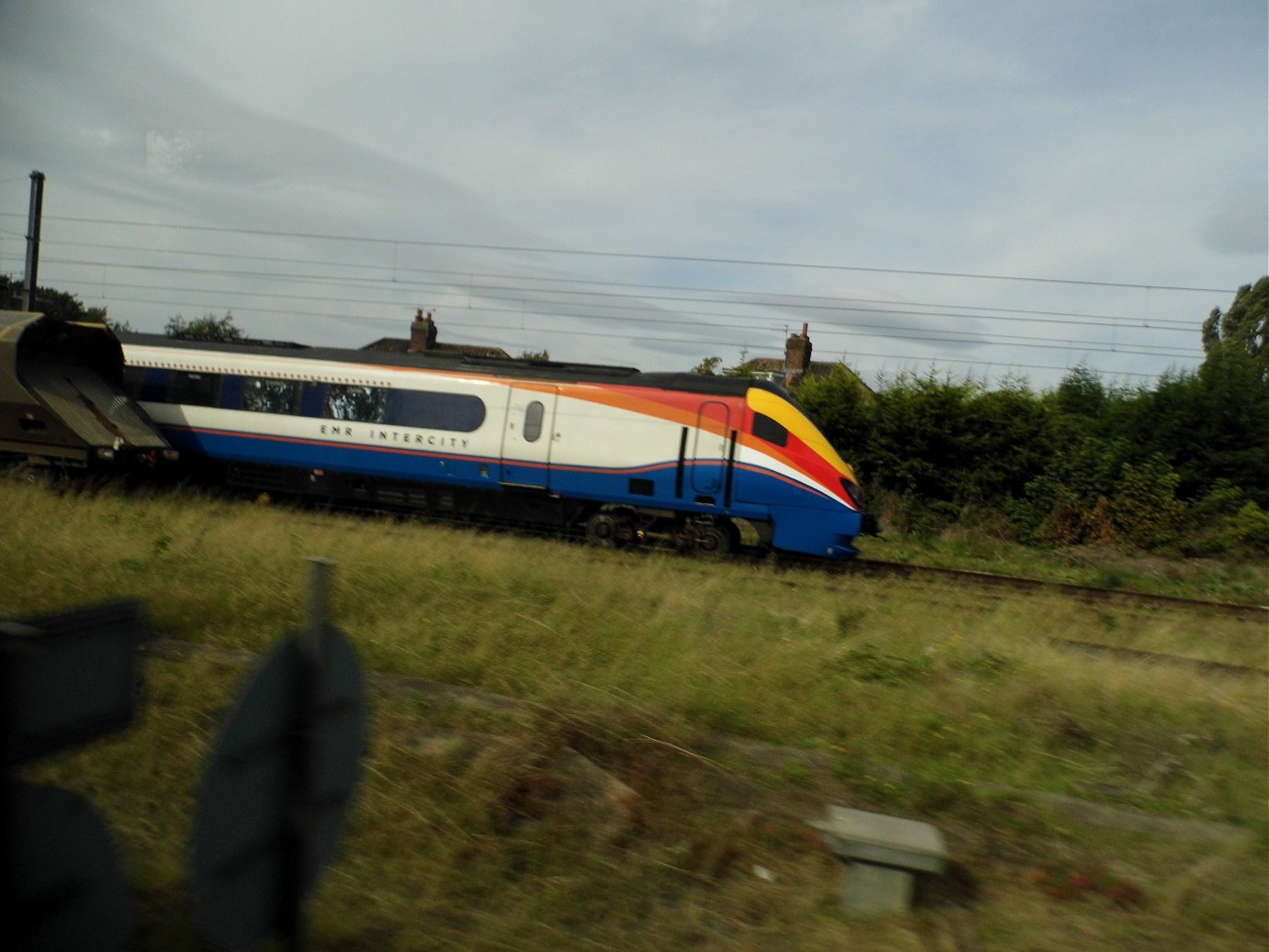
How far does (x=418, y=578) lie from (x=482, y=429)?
A: 6351 mm

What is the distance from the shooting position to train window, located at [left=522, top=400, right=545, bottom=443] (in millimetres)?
14734

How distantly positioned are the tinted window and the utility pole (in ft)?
50.7

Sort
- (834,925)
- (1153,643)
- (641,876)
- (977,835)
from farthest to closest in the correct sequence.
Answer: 1. (1153,643)
2. (977,835)
3. (641,876)
4. (834,925)

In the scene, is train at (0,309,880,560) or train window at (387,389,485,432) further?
train window at (387,389,485,432)

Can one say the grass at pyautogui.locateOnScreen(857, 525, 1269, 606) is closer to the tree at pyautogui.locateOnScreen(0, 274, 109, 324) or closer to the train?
the train

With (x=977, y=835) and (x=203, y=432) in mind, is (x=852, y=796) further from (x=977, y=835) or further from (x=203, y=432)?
(x=203, y=432)

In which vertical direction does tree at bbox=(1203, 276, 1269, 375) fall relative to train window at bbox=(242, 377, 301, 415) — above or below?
above

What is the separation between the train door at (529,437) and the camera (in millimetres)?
14695

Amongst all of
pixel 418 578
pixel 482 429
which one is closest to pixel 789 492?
pixel 482 429

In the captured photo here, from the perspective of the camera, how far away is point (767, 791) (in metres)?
4.83

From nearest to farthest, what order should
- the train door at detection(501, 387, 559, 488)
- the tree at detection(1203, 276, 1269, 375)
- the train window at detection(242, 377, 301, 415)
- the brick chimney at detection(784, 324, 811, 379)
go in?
the train door at detection(501, 387, 559, 488)
the train window at detection(242, 377, 301, 415)
the brick chimney at detection(784, 324, 811, 379)
the tree at detection(1203, 276, 1269, 375)

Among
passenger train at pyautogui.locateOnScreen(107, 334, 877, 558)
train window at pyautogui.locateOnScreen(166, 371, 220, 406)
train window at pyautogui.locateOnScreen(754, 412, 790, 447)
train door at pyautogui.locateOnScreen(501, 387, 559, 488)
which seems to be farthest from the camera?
train window at pyautogui.locateOnScreen(166, 371, 220, 406)

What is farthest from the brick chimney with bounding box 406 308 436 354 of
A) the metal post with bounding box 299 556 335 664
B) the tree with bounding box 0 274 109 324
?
the metal post with bounding box 299 556 335 664

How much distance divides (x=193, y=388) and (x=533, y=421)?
651cm
